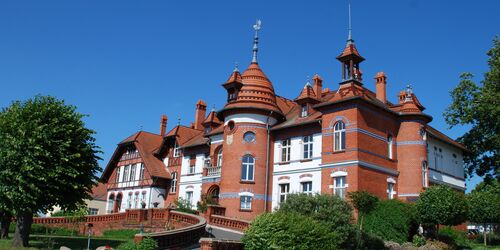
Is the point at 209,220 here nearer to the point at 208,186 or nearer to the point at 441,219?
the point at 208,186

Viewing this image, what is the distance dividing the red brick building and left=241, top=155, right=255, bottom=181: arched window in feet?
0.23

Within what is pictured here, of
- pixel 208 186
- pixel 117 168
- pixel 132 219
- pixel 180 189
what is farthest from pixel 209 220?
pixel 117 168

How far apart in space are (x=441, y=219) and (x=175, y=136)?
25593 millimetres

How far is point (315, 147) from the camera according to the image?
31719mm

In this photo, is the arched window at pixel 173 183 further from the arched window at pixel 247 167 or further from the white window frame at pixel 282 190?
the white window frame at pixel 282 190

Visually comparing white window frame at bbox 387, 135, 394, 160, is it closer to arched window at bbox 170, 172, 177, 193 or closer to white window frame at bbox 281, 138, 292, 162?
white window frame at bbox 281, 138, 292, 162

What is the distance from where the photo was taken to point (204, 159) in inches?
1623

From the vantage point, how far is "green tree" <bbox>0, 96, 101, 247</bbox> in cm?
2034

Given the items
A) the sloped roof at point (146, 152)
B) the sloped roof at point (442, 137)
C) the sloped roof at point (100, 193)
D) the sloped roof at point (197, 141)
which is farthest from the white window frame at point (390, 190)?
the sloped roof at point (100, 193)

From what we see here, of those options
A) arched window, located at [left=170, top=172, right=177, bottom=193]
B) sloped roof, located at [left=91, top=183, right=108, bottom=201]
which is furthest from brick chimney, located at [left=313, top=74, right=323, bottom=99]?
sloped roof, located at [left=91, top=183, right=108, bottom=201]

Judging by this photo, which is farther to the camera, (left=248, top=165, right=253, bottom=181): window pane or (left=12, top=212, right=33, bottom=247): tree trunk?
(left=248, top=165, right=253, bottom=181): window pane

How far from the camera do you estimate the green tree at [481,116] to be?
36062 mm

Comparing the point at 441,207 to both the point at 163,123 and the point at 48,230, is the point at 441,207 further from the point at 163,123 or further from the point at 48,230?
the point at 163,123

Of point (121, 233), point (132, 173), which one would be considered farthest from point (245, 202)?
point (132, 173)
